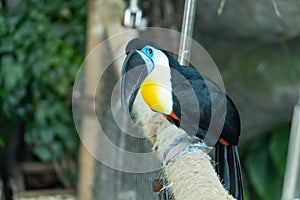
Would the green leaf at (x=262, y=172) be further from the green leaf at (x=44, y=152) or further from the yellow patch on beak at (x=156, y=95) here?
the yellow patch on beak at (x=156, y=95)

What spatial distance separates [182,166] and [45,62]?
47.9 inches

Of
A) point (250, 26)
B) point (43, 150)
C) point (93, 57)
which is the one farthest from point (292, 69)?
point (43, 150)

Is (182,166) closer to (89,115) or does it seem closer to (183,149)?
(183,149)

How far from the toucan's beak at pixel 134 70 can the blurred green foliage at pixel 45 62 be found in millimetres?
1200

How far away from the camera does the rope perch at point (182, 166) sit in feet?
2.88

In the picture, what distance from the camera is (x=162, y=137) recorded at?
1.25 meters

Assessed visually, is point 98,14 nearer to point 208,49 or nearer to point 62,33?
point 62,33

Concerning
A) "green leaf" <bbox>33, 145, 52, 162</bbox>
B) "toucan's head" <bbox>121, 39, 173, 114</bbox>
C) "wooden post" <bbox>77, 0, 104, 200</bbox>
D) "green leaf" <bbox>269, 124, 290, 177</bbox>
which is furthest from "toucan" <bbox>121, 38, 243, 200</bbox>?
"green leaf" <bbox>33, 145, 52, 162</bbox>

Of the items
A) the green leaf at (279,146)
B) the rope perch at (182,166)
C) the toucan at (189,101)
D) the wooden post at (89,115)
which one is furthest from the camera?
the green leaf at (279,146)

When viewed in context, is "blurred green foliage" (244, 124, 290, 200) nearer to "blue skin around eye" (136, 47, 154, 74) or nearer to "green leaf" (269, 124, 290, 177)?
"green leaf" (269, 124, 290, 177)

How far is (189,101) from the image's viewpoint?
1078 millimetres

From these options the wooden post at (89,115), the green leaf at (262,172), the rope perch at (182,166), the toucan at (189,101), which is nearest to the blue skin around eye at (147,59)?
the toucan at (189,101)

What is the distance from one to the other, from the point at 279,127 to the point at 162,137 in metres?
1.07

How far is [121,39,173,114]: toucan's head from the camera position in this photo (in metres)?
0.97
